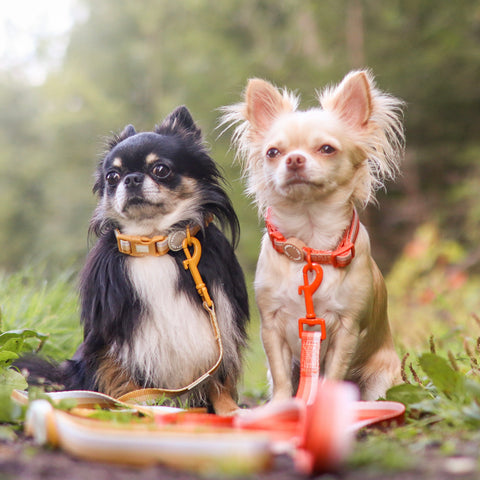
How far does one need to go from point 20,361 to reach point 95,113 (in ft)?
44.9

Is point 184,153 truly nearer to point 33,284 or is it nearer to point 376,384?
point 376,384

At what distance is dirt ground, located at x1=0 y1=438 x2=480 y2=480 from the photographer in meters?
1.48

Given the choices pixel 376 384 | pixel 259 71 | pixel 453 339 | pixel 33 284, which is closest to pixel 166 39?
pixel 259 71

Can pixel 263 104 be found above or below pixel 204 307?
above

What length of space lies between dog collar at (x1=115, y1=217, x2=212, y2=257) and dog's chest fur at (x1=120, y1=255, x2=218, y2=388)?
30 mm

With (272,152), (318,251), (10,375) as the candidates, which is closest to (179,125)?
(272,152)

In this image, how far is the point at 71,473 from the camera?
1.53 meters

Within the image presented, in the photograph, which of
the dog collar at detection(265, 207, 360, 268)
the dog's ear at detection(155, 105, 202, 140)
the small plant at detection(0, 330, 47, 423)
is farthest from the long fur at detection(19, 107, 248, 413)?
the dog collar at detection(265, 207, 360, 268)

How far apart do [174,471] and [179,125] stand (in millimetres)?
1950

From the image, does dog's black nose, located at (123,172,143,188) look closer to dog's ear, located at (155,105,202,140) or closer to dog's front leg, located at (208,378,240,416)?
dog's ear, located at (155,105,202,140)

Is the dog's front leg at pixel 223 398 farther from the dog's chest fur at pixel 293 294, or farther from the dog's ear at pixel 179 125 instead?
the dog's ear at pixel 179 125

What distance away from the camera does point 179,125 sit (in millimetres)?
3088

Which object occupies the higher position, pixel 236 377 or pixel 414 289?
pixel 414 289

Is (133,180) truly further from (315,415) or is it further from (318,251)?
(315,415)
